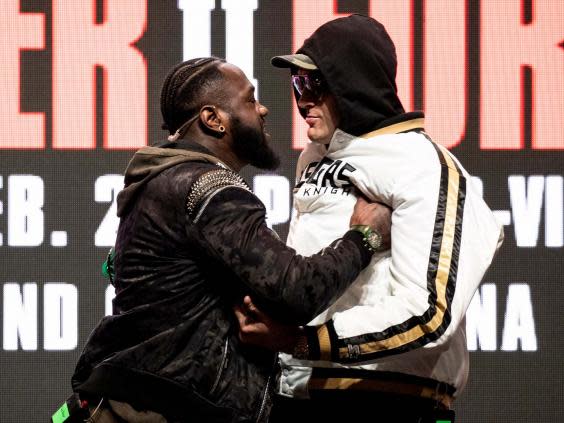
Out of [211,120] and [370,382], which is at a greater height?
[211,120]

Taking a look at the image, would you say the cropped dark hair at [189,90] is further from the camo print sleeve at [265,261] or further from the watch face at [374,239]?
the watch face at [374,239]

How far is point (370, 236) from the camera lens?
219 cm

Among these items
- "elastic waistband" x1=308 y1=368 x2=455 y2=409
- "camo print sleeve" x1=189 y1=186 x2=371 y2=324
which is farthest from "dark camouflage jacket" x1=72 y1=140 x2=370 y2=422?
"elastic waistband" x1=308 y1=368 x2=455 y2=409

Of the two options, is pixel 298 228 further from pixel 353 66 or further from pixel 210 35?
pixel 210 35

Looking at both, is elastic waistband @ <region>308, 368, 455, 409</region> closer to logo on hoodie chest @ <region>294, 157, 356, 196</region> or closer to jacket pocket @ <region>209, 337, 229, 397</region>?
jacket pocket @ <region>209, 337, 229, 397</region>

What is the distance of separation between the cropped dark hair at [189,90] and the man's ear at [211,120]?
18 mm

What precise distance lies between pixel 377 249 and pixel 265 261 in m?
0.26

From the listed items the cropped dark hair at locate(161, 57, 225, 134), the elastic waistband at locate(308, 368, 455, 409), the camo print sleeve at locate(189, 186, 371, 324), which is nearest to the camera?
the camo print sleeve at locate(189, 186, 371, 324)

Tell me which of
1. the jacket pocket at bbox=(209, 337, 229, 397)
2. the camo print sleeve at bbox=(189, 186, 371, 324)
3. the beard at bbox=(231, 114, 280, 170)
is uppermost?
the beard at bbox=(231, 114, 280, 170)

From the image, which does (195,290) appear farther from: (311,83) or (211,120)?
(311,83)

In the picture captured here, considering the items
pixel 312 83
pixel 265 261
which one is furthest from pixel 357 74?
pixel 265 261

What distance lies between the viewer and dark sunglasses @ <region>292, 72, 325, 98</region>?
240 centimetres

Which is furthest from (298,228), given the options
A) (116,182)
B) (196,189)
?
(116,182)

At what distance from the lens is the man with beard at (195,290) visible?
2.10 m
